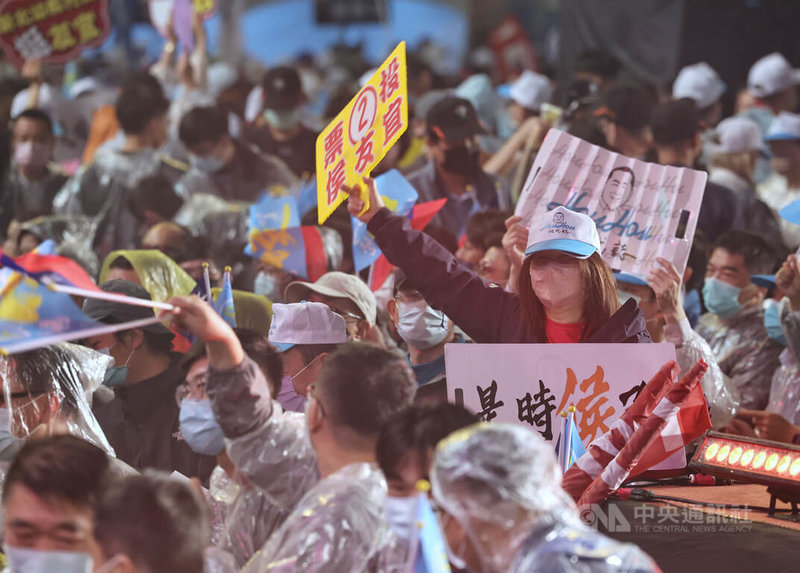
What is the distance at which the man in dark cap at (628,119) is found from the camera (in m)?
8.00

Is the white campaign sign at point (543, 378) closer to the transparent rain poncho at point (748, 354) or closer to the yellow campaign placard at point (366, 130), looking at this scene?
the yellow campaign placard at point (366, 130)

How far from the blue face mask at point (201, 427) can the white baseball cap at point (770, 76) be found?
8869mm

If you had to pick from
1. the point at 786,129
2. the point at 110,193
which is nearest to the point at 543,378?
the point at 110,193

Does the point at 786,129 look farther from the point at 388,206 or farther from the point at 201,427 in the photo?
the point at 201,427

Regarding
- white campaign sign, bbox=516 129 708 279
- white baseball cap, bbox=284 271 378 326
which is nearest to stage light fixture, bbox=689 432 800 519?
white campaign sign, bbox=516 129 708 279

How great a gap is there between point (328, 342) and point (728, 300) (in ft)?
8.81

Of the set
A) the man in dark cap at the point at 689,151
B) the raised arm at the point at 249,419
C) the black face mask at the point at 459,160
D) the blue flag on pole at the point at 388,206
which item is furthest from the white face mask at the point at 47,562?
the man in dark cap at the point at 689,151

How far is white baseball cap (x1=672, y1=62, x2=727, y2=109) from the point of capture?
36.7 feet

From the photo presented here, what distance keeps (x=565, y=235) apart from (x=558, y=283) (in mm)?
179

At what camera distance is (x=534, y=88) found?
11.0 meters

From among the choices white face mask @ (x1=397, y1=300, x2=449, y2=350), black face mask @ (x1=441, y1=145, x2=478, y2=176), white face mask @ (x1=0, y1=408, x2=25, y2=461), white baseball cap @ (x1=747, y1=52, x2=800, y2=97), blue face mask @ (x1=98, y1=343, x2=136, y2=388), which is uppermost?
white face mask @ (x1=0, y1=408, x2=25, y2=461)

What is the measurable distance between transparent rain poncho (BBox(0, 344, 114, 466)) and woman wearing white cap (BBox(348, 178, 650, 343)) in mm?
1247

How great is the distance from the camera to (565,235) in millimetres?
4555

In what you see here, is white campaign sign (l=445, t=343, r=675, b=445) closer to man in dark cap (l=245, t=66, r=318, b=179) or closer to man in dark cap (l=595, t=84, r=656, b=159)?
man in dark cap (l=595, t=84, r=656, b=159)
